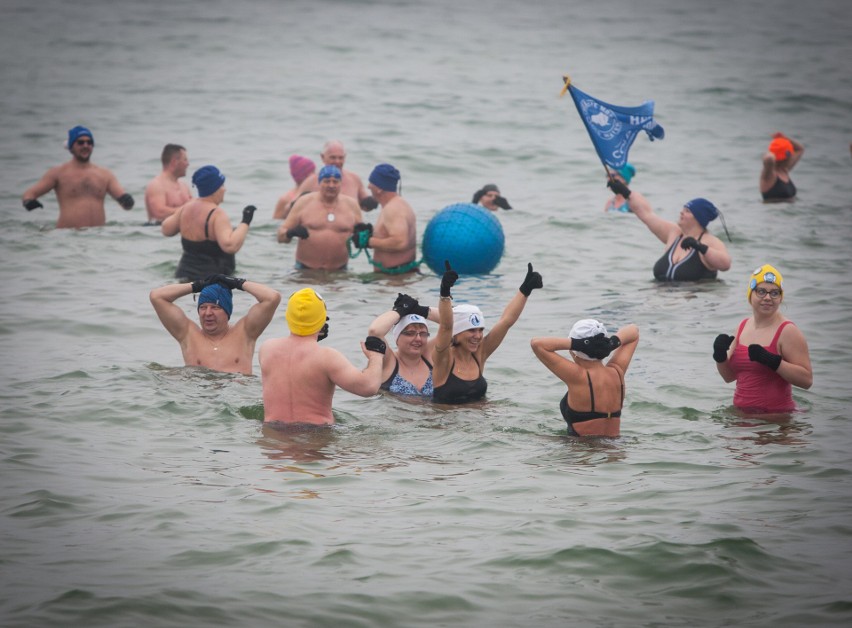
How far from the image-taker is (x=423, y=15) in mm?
43969

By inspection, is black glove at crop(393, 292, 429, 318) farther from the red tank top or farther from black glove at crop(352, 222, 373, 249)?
black glove at crop(352, 222, 373, 249)

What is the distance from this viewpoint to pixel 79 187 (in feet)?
55.1

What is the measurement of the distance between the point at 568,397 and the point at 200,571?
3312 millimetres

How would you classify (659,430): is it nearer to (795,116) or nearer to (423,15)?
(795,116)

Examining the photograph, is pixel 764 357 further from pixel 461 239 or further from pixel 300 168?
pixel 300 168

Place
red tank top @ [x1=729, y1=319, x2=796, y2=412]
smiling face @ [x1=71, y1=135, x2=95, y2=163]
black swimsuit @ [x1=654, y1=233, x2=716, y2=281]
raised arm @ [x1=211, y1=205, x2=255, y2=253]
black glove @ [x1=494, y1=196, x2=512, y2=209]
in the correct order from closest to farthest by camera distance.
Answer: red tank top @ [x1=729, y1=319, x2=796, y2=412], raised arm @ [x1=211, y1=205, x2=255, y2=253], black swimsuit @ [x1=654, y1=233, x2=716, y2=281], smiling face @ [x1=71, y1=135, x2=95, y2=163], black glove @ [x1=494, y1=196, x2=512, y2=209]

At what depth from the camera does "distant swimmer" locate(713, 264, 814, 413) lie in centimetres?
939

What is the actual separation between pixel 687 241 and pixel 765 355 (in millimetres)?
5041

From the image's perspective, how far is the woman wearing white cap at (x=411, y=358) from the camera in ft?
33.3

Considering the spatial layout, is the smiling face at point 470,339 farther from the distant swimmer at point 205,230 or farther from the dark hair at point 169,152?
the dark hair at point 169,152

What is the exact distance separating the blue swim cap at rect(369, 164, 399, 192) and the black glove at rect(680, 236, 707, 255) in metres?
3.46

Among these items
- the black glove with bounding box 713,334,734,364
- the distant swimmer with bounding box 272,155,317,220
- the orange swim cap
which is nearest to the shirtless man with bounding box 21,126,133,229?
the distant swimmer with bounding box 272,155,317,220

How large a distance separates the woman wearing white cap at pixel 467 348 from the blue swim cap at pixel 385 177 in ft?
14.8

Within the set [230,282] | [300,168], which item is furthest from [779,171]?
[230,282]
